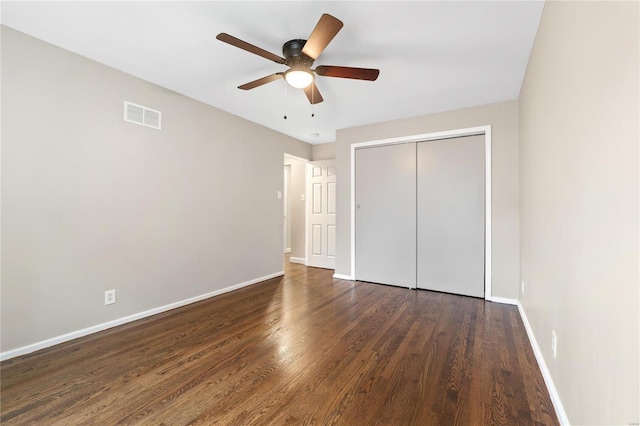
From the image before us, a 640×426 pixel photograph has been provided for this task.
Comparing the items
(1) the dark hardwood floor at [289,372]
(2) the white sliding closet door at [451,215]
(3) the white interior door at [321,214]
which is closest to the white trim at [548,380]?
(1) the dark hardwood floor at [289,372]

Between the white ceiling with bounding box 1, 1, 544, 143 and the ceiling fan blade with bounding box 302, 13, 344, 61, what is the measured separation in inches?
8.6

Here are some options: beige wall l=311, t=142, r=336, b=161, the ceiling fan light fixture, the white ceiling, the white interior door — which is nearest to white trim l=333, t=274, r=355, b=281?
the white interior door

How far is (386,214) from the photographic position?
4094 mm

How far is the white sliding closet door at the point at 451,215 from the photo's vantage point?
11.4 ft

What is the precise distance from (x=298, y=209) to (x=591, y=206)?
16.3 feet

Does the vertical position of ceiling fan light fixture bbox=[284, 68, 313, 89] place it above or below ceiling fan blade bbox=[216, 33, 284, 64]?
below

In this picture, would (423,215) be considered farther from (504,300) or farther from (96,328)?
(96,328)

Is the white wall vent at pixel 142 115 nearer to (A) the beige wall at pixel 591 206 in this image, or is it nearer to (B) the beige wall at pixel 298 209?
(B) the beige wall at pixel 298 209

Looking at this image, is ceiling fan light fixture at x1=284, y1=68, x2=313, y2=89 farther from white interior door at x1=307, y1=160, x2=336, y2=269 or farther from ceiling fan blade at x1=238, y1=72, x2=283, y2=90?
white interior door at x1=307, y1=160, x2=336, y2=269

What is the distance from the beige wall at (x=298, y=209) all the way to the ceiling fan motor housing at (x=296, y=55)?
11.5 ft

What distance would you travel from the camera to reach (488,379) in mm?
1805

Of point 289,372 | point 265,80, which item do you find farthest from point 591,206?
point 265,80

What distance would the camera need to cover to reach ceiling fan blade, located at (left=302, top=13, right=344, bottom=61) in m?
1.59

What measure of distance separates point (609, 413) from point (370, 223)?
11.0 feet
